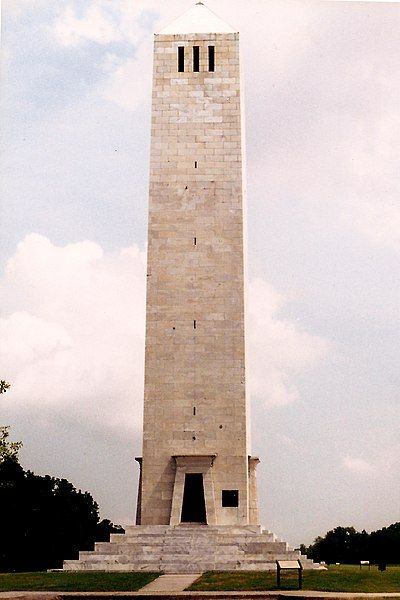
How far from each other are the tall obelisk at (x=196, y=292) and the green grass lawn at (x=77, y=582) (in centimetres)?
866

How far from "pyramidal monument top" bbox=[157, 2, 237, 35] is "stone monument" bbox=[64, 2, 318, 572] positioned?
12 centimetres

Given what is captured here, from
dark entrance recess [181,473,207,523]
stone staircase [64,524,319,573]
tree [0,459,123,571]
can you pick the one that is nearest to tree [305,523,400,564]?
tree [0,459,123,571]

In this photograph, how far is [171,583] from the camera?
21688 mm

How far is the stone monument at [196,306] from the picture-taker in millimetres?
33844

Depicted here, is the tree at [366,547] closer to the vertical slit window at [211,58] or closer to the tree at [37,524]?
the tree at [37,524]

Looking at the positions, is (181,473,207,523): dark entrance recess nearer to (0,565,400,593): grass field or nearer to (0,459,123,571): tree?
(0,565,400,593): grass field

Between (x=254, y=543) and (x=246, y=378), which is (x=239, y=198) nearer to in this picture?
(x=246, y=378)

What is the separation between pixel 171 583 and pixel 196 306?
15.9m

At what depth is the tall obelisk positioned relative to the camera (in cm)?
3403

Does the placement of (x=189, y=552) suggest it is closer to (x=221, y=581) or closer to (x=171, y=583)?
(x=221, y=581)

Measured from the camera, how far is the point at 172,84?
38.7 m

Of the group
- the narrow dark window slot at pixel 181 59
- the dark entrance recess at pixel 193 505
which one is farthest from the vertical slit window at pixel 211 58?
the dark entrance recess at pixel 193 505

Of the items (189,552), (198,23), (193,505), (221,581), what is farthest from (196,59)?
(221,581)

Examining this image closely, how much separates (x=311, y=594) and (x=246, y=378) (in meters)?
18.3
